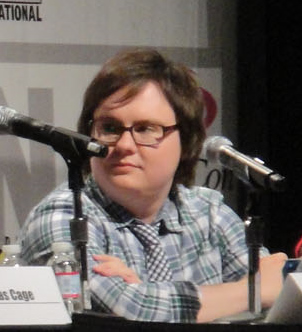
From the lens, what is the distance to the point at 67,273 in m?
1.88

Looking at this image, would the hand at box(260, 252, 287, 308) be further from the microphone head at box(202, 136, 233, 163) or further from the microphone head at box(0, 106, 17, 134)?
the microphone head at box(0, 106, 17, 134)

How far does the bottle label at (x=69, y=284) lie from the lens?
6.15 feet

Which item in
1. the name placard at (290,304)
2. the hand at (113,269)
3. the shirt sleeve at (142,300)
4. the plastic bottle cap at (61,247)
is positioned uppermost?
the name placard at (290,304)

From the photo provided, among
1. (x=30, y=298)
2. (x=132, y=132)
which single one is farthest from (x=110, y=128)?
(x=30, y=298)

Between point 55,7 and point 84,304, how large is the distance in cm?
188

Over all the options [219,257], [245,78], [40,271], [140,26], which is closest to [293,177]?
[245,78]

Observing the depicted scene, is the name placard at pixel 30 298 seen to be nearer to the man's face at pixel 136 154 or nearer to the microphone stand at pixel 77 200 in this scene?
the microphone stand at pixel 77 200

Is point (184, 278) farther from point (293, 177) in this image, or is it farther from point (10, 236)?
point (293, 177)

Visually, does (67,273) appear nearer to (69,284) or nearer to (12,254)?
(69,284)

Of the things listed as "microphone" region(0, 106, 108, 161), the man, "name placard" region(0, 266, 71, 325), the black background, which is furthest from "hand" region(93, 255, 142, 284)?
the black background

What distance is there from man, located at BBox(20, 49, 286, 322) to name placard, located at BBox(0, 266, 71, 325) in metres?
0.58

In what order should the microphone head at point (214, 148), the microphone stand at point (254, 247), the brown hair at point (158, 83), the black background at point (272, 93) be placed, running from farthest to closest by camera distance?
1. the black background at point (272, 93)
2. the brown hair at point (158, 83)
3. the microphone head at point (214, 148)
4. the microphone stand at point (254, 247)

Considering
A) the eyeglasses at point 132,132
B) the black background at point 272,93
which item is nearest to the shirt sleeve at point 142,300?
Result: the eyeglasses at point 132,132

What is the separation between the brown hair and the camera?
2.30 m
